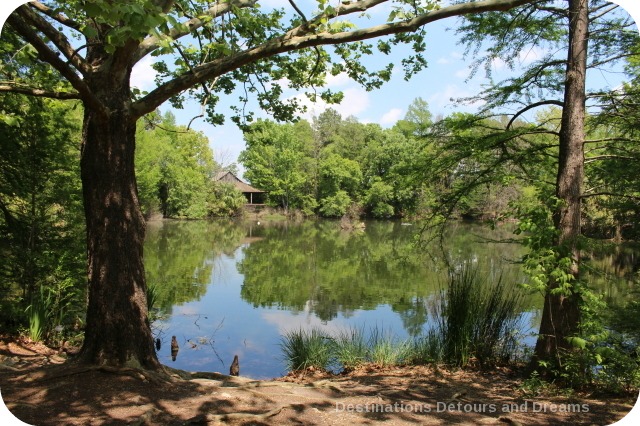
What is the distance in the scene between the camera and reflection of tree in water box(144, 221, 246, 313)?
1312cm

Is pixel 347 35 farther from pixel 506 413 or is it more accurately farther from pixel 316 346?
pixel 316 346

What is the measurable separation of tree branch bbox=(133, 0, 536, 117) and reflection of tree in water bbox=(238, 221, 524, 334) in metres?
3.54

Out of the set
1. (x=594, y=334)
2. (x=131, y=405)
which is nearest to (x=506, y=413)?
(x=594, y=334)

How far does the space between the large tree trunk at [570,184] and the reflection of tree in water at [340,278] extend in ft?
6.38

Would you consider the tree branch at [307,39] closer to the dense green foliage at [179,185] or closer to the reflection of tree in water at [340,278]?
the reflection of tree in water at [340,278]

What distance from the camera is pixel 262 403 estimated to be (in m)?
3.71

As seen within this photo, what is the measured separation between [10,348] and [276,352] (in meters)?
4.38

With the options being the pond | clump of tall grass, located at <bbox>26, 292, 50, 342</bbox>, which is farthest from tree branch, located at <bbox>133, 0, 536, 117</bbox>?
clump of tall grass, located at <bbox>26, 292, 50, 342</bbox>

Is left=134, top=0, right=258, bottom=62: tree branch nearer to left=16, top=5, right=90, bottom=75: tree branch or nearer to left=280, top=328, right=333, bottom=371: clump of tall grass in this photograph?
left=16, top=5, right=90, bottom=75: tree branch

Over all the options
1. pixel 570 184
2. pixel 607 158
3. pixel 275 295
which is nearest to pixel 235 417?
pixel 570 184

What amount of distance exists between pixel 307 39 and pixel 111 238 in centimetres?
248

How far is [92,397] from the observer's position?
363 centimetres

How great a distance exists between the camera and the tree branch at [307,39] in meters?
3.58

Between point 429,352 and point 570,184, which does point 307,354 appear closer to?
point 429,352
